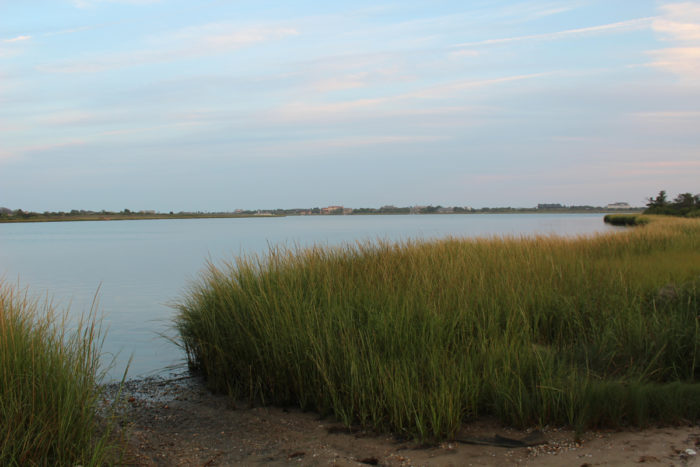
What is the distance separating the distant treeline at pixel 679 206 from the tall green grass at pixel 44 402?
41.8m

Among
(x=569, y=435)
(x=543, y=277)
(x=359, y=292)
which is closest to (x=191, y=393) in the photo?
(x=359, y=292)

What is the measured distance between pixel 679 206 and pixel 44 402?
172ft

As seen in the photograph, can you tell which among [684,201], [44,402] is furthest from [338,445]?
[684,201]

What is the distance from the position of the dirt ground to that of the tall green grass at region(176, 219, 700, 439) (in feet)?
0.49

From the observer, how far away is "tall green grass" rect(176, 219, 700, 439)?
4.27 meters

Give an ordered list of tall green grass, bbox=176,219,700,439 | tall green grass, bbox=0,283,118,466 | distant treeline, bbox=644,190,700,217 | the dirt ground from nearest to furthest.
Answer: tall green grass, bbox=0,283,118,466 → the dirt ground → tall green grass, bbox=176,219,700,439 → distant treeline, bbox=644,190,700,217

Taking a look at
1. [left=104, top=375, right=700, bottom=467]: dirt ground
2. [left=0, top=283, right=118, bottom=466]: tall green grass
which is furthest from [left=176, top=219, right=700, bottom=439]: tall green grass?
[left=0, top=283, right=118, bottom=466]: tall green grass

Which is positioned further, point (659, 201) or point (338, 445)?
point (659, 201)

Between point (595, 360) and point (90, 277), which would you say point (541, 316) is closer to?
point (595, 360)

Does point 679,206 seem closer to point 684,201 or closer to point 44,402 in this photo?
point 684,201

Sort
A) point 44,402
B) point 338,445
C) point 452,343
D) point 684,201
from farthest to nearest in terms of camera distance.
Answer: point 684,201 < point 452,343 < point 338,445 < point 44,402

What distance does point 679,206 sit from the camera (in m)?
45.9

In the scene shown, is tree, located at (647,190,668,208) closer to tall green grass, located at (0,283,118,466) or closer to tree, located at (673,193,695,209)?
tree, located at (673,193,695,209)

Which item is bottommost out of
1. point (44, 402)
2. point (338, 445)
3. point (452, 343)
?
point (338, 445)
